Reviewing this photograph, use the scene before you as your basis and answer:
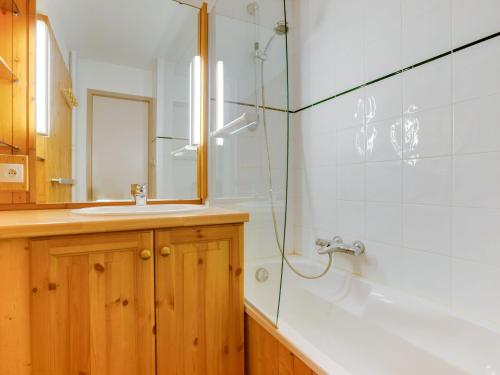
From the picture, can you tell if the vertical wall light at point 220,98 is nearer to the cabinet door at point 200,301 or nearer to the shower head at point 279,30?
the shower head at point 279,30

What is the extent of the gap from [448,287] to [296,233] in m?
0.93

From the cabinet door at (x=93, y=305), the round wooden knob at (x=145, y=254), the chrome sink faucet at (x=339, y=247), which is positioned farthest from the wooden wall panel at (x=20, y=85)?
the chrome sink faucet at (x=339, y=247)

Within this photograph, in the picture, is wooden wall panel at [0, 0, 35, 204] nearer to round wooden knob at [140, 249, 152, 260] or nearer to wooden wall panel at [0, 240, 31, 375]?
wooden wall panel at [0, 240, 31, 375]

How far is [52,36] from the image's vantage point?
1.28 meters

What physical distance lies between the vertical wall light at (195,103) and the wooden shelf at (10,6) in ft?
2.73

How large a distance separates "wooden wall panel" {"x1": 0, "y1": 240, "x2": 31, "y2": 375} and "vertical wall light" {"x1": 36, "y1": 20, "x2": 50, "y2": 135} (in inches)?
26.0

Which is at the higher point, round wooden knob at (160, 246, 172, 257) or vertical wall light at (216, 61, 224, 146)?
vertical wall light at (216, 61, 224, 146)

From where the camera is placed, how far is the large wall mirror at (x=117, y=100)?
4.17 ft

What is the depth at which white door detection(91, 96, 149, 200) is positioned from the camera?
4.56 ft

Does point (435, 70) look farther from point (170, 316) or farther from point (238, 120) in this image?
point (170, 316)

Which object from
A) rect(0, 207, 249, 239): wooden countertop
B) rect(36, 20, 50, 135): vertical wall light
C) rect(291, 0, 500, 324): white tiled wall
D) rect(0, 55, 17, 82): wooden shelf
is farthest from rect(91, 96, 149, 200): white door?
rect(291, 0, 500, 324): white tiled wall

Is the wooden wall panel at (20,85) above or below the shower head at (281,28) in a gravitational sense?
below

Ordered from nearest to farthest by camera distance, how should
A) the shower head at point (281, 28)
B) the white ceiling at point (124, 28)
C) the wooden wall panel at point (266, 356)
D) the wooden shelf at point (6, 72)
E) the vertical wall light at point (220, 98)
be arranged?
the wooden wall panel at point (266, 356)
the wooden shelf at point (6, 72)
the shower head at point (281, 28)
the white ceiling at point (124, 28)
the vertical wall light at point (220, 98)

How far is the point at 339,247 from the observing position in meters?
1.46
